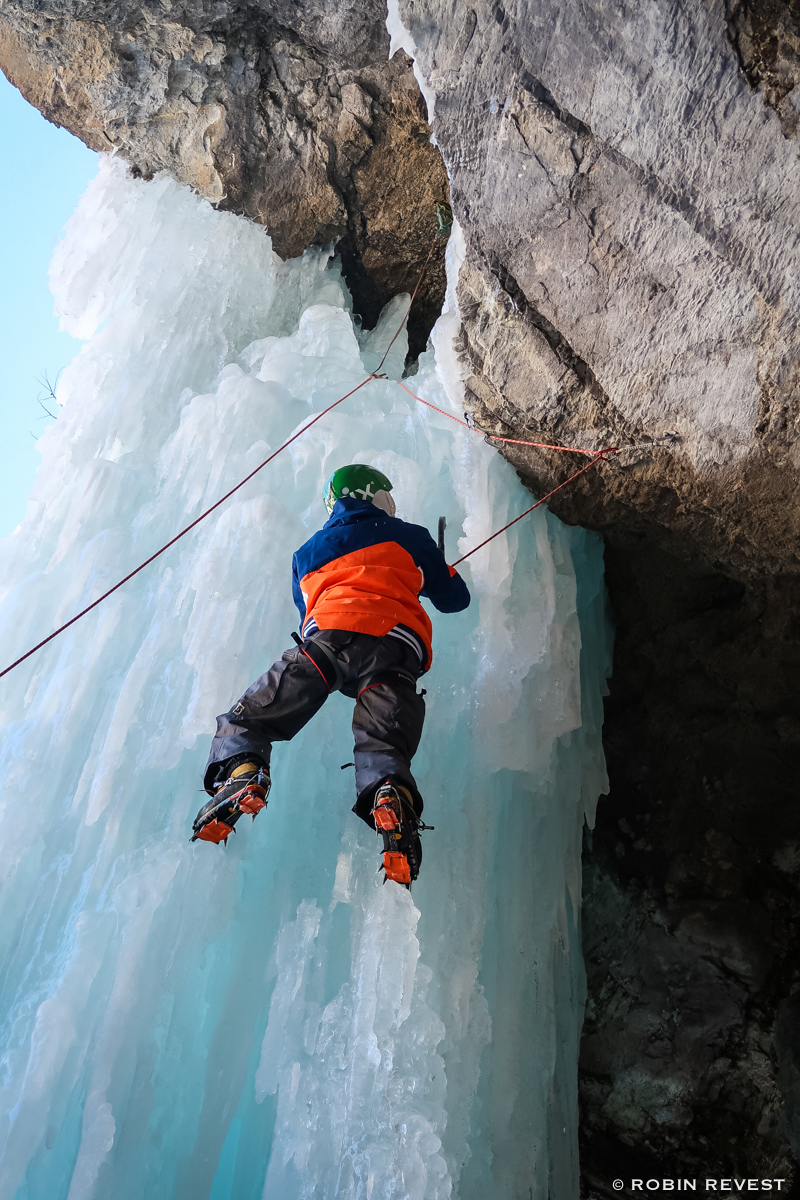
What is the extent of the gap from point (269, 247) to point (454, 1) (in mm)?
2401

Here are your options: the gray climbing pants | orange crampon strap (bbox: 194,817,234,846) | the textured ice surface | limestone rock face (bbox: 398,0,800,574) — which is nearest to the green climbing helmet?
the textured ice surface

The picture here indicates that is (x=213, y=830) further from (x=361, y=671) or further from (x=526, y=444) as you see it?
(x=526, y=444)

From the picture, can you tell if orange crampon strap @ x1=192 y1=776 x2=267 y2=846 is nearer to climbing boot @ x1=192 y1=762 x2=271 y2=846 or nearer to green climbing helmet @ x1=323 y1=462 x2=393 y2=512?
climbing boot @ x1=192 y1=762 x2=271 y2=846

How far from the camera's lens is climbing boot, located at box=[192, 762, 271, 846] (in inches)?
66.9

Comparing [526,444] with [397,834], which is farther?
[526,444]

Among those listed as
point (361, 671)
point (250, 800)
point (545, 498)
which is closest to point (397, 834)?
point (250, 800)

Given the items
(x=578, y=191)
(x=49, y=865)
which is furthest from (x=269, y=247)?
(x=49, y=865)

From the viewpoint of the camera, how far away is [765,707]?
3.66 meters

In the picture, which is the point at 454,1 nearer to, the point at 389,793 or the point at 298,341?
the point at 298,341

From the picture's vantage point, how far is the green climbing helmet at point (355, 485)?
7.59ft

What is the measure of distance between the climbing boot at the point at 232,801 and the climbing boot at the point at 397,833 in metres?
0.26

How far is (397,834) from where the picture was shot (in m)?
1.67

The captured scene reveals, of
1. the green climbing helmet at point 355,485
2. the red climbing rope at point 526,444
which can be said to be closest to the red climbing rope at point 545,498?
the red climbing rope at point 526,444

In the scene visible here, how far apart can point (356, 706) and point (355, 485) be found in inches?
28.2
